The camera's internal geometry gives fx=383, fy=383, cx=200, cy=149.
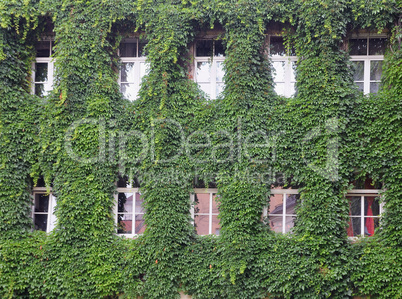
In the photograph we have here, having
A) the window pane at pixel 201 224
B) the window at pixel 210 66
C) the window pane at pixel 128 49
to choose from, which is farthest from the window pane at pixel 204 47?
the window pane at pixel 201 224

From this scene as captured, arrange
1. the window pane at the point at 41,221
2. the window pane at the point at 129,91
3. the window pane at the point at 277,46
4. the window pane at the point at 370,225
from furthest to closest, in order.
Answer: the window pane at the point at 129,91
the window pane at the point at 41,221
the window pane at the point at 277,46
the window pane at the point at 370,225

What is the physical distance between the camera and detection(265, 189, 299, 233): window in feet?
30.9

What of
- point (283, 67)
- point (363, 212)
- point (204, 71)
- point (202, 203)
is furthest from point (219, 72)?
point (363, 212)

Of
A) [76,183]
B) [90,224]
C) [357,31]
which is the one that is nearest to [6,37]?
[76,183]

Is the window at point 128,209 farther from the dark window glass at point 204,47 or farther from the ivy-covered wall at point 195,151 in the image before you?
the dark window glass at point 204,47

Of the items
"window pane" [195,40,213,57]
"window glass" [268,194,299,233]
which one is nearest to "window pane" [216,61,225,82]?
"window pane" [195,40,213,57]

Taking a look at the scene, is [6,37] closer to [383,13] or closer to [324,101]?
[324,101]

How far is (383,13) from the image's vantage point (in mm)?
9188

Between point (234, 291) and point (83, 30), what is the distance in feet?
24.7

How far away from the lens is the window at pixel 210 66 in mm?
10102

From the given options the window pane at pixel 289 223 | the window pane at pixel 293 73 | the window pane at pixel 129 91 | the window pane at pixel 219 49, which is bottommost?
the window pane at pixel 289 223

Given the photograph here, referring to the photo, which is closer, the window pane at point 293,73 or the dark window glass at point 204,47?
the window pane at point 293,73

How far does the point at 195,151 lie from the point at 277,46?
356cm

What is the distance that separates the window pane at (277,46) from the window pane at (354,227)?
4543 millimetres
